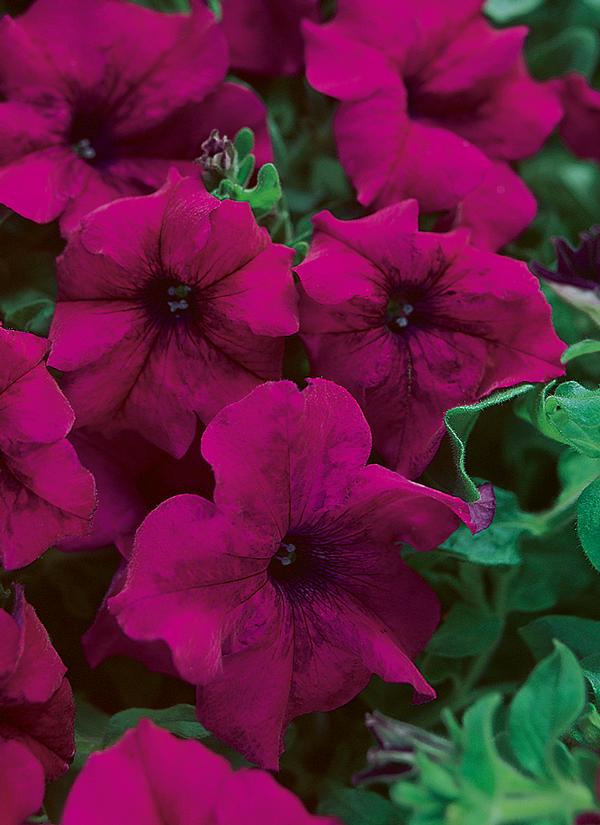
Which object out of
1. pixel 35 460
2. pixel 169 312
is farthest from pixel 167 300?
pixel 35 460

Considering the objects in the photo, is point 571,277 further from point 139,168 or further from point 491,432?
point 139,168

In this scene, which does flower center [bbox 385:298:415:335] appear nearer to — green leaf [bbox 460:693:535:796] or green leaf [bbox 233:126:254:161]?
green leaf [bbox 233:126:254:161]

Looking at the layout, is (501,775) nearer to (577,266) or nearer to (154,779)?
(154,779)

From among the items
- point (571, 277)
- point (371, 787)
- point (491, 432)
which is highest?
point (571, 277)

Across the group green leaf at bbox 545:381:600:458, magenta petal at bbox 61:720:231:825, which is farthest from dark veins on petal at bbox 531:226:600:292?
magenta petal at bbox 61:720:231:825

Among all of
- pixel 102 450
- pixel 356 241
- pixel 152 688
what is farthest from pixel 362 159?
pixel 152 688

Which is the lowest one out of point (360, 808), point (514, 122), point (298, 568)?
point (360, 808)
